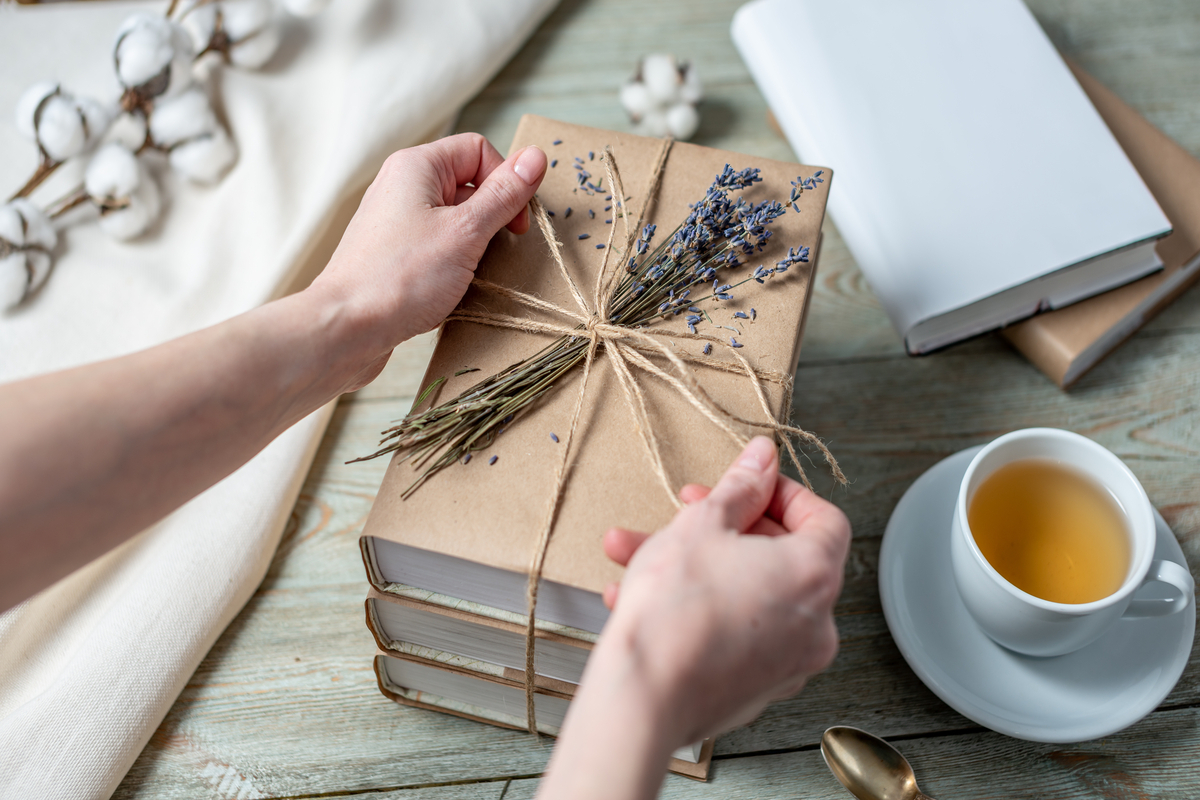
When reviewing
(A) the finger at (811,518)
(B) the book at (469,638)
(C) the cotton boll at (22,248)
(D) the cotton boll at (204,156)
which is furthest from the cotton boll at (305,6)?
(A) the finger at (811,518)

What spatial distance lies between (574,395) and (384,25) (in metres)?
0.82

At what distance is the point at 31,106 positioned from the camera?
42.6 inches

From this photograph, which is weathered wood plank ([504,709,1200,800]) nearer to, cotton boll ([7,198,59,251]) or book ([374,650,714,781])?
book ([374,650,714,781])

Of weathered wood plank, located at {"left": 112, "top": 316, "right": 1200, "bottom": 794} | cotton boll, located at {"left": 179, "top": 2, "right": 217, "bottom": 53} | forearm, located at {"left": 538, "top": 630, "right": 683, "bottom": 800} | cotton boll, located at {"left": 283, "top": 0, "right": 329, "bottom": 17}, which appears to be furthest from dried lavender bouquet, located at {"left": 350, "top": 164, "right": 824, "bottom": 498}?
cotton boll, located at {"left": 179, "top": 2, "right": 217, "bottom": 53}

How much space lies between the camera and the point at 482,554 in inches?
26.8

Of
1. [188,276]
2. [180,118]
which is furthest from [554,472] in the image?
[180,118]

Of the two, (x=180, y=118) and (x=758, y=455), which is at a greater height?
(x=180, y=118)

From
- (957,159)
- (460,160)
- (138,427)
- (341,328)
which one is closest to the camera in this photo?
(138,427)

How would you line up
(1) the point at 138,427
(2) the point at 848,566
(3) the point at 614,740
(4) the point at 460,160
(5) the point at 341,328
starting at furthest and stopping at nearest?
(2) the point at 848,566 → (4) the point at 460,160 → (5) the point at 341,328 → (1) the point at 138,427 → (3) the point at 614,740

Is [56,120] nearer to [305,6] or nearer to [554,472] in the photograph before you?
[305,6]

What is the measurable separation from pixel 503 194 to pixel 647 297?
17 centimetres

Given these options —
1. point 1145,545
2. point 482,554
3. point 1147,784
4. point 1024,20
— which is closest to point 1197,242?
point 1024,20

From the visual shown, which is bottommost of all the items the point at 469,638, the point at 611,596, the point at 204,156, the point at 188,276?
the point at 469,638

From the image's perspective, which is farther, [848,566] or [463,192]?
[848,566]
